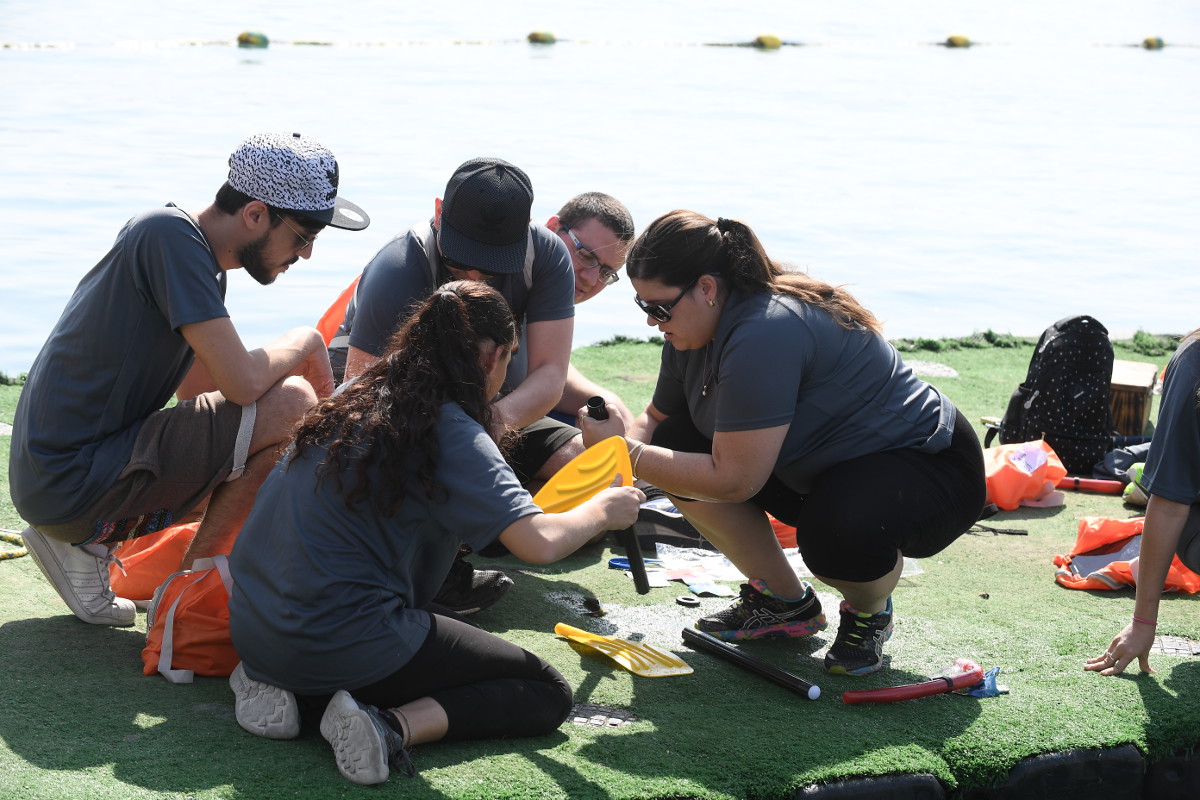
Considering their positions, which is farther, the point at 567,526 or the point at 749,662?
the point at 749,662

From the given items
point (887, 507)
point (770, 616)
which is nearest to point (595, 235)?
point (770, 616)

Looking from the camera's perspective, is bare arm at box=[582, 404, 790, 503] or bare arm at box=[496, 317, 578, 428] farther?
bare arm at box=[496, 317, 578, 428]

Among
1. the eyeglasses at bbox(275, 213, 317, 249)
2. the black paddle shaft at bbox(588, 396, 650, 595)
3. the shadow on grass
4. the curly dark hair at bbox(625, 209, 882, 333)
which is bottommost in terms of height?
the shadow on grass

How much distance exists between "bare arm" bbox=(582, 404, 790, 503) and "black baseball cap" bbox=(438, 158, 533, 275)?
0.59 m

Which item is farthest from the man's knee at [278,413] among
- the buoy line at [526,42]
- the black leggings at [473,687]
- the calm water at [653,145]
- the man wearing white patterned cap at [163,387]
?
the buoy line at [526,42]

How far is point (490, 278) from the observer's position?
A: 11.9 ft

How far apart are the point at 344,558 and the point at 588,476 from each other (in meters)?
0.85

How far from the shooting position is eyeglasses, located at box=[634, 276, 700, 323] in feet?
9.85

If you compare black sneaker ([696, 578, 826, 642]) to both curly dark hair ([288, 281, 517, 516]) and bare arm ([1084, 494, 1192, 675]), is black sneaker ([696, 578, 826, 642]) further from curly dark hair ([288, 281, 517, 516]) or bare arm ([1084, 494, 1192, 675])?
curly dark hair ([288, 281, 517, 516])

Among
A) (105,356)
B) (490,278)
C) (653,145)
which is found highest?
(653,145)

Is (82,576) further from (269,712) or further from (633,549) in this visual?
(633,549)

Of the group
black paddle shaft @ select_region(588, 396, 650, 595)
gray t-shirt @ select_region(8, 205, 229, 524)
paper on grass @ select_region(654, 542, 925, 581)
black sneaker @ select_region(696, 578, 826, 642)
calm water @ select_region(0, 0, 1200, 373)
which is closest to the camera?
gray t-shirt @ select_region(8, 205, 229, 524)

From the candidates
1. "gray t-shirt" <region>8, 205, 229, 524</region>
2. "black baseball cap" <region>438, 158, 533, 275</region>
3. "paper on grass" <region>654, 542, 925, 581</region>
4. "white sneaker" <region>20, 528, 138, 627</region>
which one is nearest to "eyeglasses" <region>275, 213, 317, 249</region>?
"gray t-shirt" <region>8, 205, 229, 524</region>

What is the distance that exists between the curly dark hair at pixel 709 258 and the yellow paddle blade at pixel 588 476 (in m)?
0.46
